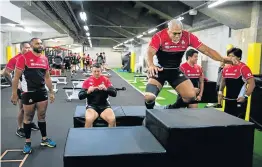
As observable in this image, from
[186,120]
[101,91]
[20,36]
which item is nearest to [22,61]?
[101,91]

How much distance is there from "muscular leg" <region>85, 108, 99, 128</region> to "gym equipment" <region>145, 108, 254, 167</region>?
1.67 m

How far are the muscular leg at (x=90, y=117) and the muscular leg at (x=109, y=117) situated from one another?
0.35 ft

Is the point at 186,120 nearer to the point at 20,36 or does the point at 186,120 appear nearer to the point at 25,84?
the point at 25,84

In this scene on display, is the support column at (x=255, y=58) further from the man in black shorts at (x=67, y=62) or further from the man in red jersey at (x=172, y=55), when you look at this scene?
the man in black shorts at (x=67, y=62)

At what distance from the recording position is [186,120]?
6.91 feet

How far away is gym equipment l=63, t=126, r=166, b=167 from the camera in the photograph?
1714 mm

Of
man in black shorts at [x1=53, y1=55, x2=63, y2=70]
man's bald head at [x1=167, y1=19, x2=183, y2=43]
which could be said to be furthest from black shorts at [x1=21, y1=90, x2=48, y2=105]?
man in black shorts at [x1=53, y1=55, x2=63, y2=70]

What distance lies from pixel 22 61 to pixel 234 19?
6.75 metres

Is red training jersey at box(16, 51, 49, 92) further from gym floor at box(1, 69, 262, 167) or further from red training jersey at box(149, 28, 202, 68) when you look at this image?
red training jersey at box(149, 28, 202, 68)

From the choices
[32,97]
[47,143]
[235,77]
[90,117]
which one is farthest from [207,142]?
[47,143]

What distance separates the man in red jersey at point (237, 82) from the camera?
365 cm

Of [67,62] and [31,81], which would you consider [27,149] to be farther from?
[67,62]

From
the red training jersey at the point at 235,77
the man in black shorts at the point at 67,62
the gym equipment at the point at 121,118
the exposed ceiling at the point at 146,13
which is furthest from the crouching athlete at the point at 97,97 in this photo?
the man in black shorts at the point at 67,62

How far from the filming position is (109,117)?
359 cm
